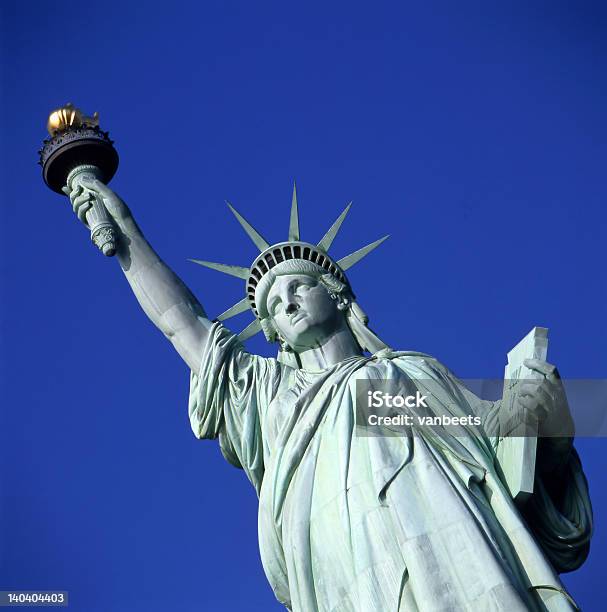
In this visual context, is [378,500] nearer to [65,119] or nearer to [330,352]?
[330,352]

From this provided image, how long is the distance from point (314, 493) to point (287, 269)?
2614 mm

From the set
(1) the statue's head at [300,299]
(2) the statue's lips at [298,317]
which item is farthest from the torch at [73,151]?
(2) the statue's lips at [298,317]

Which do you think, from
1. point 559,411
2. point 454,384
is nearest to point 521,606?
point 559,411

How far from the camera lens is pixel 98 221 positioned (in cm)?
1622

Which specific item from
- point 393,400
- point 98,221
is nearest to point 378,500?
point 393,400

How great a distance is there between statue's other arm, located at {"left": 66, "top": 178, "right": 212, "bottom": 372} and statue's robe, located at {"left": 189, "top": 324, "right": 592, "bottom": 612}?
0.95 ft

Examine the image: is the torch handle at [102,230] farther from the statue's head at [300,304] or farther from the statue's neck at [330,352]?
the statue's neck at [330,352]

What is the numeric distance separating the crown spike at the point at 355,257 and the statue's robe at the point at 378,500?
4.40 feet

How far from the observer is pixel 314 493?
1423 cm

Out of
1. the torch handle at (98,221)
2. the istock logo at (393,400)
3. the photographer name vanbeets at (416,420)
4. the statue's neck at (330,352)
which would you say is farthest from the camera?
the torch handle at (98,221)

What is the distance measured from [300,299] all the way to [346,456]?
2.16 m

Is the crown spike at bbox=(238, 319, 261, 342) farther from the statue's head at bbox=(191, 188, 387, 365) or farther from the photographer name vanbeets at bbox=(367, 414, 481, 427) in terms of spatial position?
the photographer name vanbeets at bbox=(367, 414, 481, 427)
